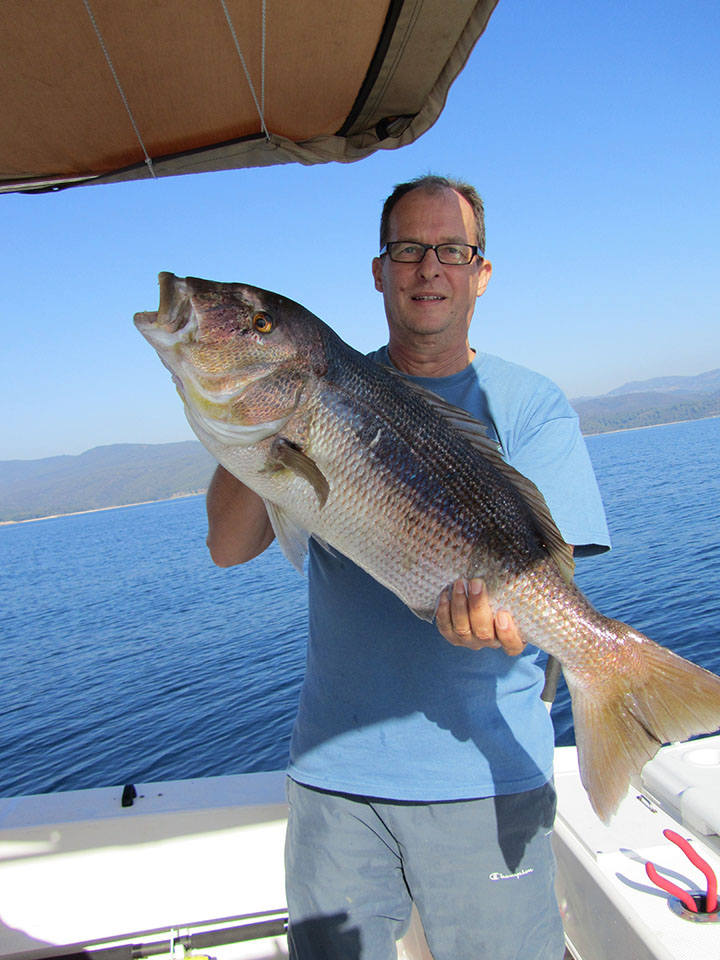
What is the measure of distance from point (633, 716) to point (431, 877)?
36.8 inches

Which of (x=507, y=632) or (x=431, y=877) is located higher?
(x=507, y=632)

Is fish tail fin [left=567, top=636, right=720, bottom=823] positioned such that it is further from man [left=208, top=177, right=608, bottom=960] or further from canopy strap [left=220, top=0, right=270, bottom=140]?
canopy strap [left=220, top=0, right=270, bottom=140]

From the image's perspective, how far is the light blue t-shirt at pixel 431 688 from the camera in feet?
8.03

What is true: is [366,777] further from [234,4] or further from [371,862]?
[234,4]

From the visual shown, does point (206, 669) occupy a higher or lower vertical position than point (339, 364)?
lower

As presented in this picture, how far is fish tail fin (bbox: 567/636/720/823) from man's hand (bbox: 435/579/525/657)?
0.31 metres

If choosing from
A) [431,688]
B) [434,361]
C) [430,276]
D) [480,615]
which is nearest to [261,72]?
[430,276]

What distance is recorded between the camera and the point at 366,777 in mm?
2475

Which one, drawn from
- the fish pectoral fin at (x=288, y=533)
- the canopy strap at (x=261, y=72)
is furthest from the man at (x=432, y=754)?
the canopy strap at (x=261, y=72)

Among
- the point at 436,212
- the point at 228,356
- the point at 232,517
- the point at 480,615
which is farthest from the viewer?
the point at 436,212

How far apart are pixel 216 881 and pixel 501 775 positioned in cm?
225

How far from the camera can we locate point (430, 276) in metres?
2.79

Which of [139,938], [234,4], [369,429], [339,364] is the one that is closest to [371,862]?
[369,429]

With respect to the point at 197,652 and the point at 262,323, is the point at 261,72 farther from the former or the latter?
the point at 197,652
